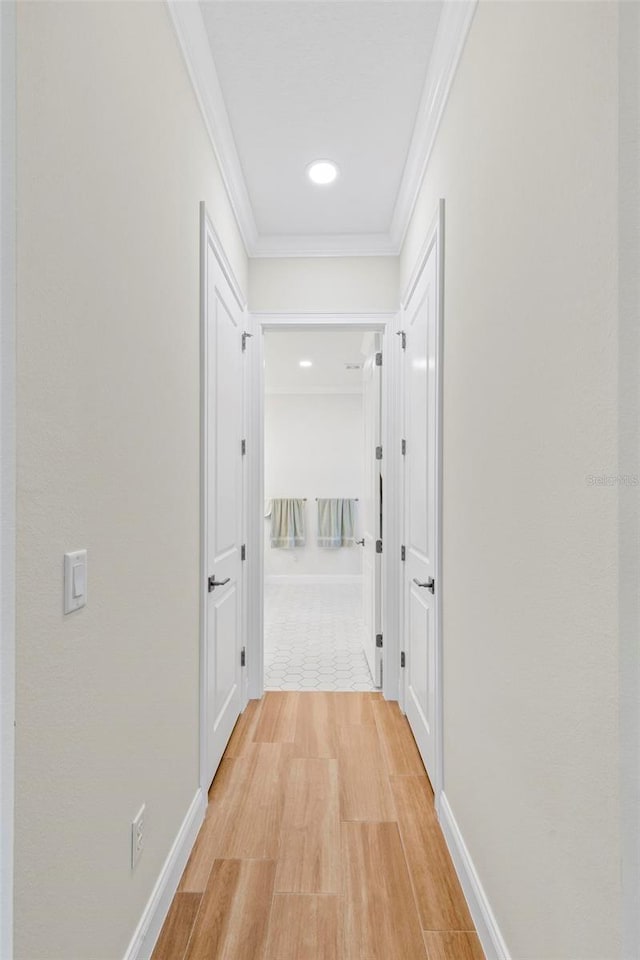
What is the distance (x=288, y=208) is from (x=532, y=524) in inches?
91.4

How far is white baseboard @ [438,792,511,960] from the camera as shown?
119 centimetres

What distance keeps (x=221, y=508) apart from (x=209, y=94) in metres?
1.56

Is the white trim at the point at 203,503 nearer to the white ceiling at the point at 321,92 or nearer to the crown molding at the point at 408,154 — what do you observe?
the crown molding at the point at 408,154

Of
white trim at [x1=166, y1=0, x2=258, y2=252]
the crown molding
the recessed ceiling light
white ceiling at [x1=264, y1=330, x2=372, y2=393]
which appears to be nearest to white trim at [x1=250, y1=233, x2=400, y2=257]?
the crown molding

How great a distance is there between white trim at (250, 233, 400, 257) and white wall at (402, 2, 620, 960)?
136cm

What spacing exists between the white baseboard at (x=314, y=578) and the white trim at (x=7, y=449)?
5.94 meters

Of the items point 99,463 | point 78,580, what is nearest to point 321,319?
point 99,463

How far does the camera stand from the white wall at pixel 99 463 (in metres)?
0.77

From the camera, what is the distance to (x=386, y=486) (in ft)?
9.38

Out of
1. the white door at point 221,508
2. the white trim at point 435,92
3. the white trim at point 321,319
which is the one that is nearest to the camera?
the white trim at point 435,92

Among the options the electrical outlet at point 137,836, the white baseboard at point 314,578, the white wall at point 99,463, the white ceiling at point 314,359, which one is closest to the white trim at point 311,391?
the white ceiling at point 314,359

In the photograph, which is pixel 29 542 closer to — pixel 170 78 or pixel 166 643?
pixel 166 643

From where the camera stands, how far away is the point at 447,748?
1.72 metres

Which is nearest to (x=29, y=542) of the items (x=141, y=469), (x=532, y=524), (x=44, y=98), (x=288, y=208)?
(x=141, y=469)
